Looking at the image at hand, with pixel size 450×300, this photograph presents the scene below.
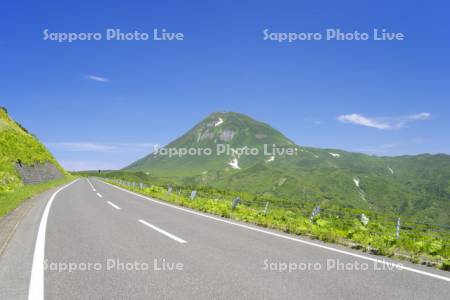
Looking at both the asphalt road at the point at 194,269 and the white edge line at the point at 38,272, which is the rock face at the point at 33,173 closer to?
the asphalt road at the point at 194,269

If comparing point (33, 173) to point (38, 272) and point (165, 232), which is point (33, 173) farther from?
point (38, 272)

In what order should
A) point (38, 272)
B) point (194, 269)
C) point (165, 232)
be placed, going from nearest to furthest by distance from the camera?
point (38, 272), point (194, 269), point (165, 232)

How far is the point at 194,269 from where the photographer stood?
6.18 m

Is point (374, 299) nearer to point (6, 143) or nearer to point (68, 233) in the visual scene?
point (68, 233)

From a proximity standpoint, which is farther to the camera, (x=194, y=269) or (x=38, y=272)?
(x=194, y=269)

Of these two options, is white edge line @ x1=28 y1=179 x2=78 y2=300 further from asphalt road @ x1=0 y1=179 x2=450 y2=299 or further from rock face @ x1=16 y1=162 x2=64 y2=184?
rock face @ x1=16 y1=162 x2=64 y2=184

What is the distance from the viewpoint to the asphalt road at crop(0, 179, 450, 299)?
504 cm

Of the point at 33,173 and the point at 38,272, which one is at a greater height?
the point at 33,173

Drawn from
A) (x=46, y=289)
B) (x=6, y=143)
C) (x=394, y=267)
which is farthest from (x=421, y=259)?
(x=6, y=143)

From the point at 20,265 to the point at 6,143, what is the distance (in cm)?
3371

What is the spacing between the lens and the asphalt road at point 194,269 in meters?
5.04

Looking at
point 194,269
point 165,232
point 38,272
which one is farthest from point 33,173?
point 194,269

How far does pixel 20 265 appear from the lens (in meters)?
6.37

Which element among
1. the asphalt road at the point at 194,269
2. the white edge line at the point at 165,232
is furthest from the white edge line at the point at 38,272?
the white edge line at the point at 165,232
